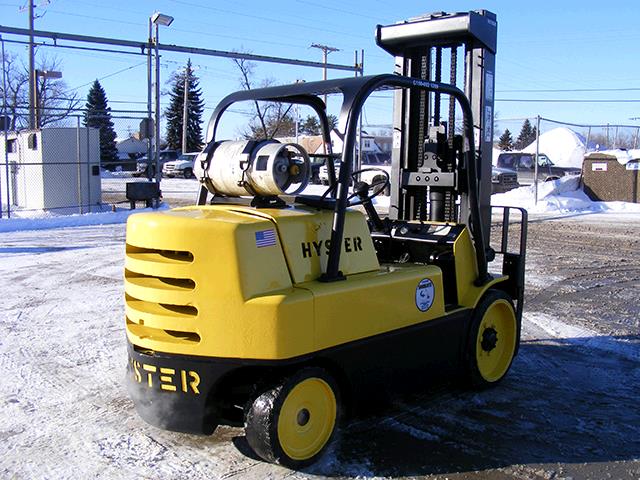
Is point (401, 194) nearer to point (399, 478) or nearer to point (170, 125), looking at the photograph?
point (399, 478)

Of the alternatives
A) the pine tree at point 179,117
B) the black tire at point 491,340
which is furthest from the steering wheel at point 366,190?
the pine tree at point 179,117

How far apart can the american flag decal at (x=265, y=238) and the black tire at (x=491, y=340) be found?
1959 millimetres

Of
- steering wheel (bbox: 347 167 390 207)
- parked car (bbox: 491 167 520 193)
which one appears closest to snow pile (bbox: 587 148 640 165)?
parked car (bbox: 491 167 520 193)

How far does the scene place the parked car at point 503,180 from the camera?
24109 millimetres

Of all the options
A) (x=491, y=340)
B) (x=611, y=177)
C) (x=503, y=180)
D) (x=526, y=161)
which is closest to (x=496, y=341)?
(x=491, y=340)

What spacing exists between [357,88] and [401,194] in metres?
2.16

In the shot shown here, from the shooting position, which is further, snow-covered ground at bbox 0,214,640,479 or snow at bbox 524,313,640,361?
snow at bbox 524,313,640,361

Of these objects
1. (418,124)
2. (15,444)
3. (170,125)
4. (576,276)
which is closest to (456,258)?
(418,124)

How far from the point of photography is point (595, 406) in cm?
484

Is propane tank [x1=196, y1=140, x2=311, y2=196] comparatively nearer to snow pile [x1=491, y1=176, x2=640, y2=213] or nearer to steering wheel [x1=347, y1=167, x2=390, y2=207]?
steering wheel [x1=347, y1=167, x2=390, y2=207]

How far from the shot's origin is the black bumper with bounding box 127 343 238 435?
12.0 feet

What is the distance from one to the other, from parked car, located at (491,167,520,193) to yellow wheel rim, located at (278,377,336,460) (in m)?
21.2

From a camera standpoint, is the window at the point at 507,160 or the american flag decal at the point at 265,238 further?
the window at the point at 507,160

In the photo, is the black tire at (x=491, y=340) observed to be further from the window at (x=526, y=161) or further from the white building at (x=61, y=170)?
the window at (x=526, y=161)
